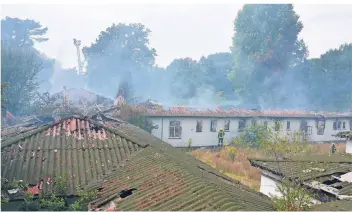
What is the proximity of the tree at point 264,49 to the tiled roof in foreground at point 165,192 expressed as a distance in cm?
3814

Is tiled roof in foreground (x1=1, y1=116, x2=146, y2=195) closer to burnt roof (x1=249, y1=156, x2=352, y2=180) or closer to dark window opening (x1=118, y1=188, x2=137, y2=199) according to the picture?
dark window opening (x1=118, y1=188, x2=137, y2=199)

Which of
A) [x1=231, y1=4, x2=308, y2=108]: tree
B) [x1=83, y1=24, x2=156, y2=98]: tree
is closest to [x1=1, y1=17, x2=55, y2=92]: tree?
[x1=83, y1=24, x2=156, y2=98]: tree

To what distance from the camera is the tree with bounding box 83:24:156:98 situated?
5494 cm

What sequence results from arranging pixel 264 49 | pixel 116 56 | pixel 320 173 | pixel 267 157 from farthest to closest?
pixel 116 56, pixel 264 49, pixel 267 157, pixel 320 173

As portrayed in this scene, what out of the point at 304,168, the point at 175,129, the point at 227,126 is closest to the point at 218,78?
the point at 227,126

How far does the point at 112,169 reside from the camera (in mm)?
9008

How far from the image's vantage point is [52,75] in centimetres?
7150

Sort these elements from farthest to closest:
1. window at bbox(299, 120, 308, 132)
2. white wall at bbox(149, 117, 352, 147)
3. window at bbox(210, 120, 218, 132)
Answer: window at bbox(299, 120, 308, 132), window at bbox(210, 120, 218, 132), white wall at bbox(149, 117, 352, 147)

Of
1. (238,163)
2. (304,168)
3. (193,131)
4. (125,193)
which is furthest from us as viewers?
(193,131)

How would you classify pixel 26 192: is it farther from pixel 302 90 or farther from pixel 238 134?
pixel 302 90

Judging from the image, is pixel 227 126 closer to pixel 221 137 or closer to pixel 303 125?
pixel 221 137

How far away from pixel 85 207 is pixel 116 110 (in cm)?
1996

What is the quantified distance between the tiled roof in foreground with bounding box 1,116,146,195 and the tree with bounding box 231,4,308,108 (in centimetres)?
3624

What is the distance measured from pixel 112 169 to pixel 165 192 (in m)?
2.68
